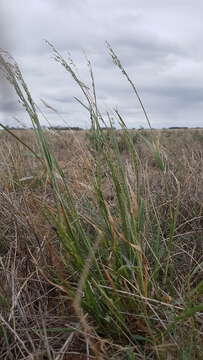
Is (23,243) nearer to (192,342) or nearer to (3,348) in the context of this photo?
(3,348)

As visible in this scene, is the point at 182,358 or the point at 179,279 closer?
the point at 182,358

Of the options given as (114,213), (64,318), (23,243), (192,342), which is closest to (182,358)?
(192,342)

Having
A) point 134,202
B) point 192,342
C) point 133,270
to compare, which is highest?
point 134,202

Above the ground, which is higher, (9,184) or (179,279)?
(9,184)

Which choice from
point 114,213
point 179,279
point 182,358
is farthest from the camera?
point 114,213

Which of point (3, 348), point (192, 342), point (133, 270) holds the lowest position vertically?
point (3, 348)

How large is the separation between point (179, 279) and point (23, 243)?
756mm

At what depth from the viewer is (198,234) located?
2344mm

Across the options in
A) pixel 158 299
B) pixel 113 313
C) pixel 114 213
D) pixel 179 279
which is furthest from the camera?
pixel 114 213

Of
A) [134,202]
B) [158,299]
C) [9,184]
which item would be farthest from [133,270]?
[9,184]

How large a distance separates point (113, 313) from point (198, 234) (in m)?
0.95

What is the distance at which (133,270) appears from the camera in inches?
62.9

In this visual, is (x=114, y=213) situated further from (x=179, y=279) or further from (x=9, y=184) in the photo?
(x=9, y=184)

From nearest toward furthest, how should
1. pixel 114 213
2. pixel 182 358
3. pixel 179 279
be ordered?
pixel 182 358 → pixel 179 279 → pixel 114 213
